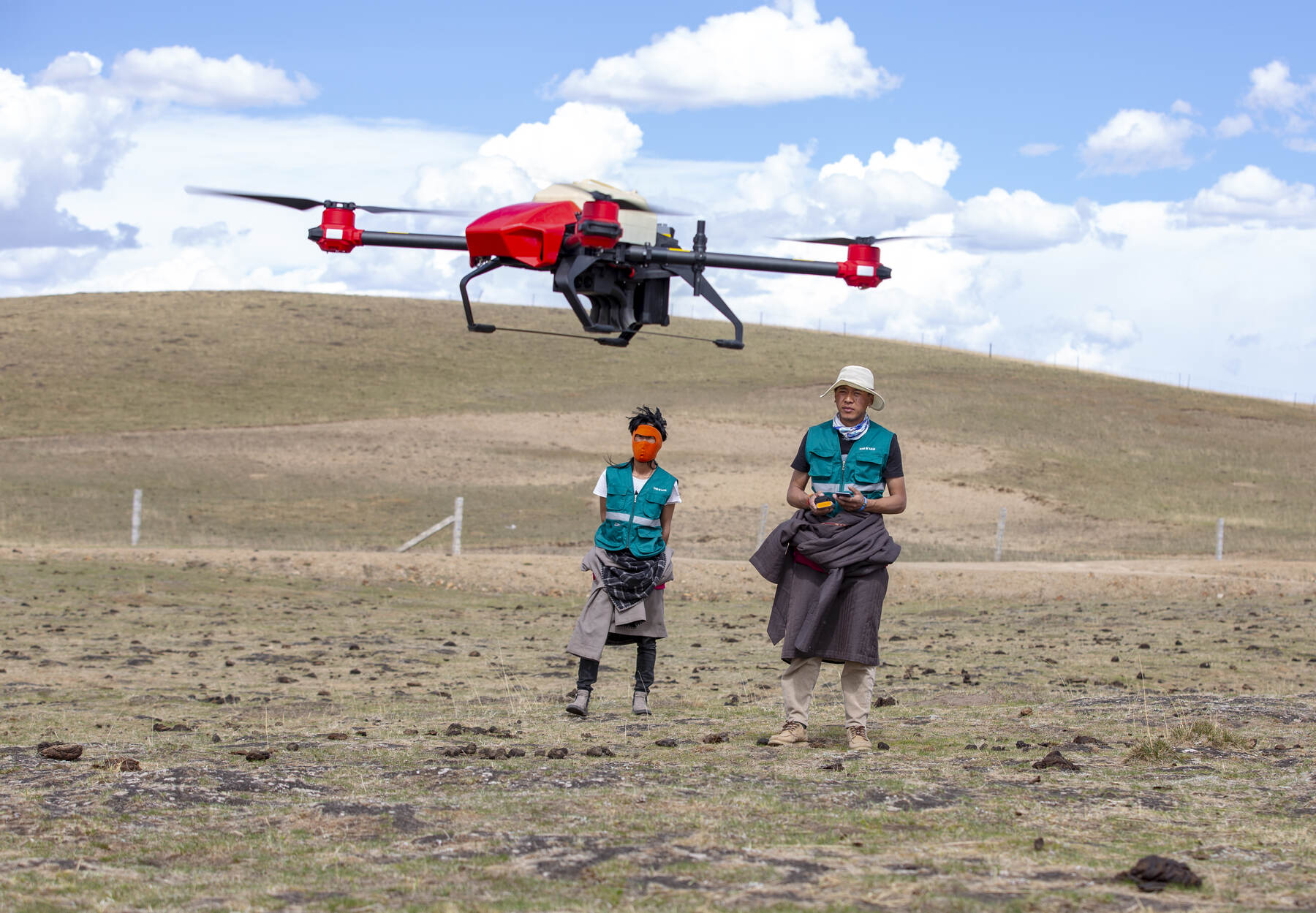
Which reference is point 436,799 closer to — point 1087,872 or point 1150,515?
point 1087,872

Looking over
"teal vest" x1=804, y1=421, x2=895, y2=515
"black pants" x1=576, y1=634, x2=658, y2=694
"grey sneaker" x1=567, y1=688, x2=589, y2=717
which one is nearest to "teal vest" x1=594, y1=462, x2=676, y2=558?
"black pants" x1=576, y1=634, x2=658, y2=694

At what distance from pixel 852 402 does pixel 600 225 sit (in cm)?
463

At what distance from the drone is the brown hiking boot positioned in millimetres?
4916

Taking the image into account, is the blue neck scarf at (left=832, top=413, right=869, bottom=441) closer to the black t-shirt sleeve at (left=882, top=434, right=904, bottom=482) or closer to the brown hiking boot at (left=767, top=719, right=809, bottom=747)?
the black t-shirt sleeve at (left=882, top=434, right=904, bottom=482)

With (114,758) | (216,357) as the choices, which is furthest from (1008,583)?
(216,357)

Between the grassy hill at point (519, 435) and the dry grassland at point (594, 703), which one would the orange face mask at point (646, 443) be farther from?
the grassy hill at point (519, 435)

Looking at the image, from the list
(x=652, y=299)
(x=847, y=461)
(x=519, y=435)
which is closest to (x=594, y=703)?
(x=847, y=461)

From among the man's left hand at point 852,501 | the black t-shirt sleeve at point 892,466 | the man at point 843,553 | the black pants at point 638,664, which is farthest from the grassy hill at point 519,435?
the man's left hand at point 852,501

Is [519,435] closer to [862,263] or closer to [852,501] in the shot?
[862,263]

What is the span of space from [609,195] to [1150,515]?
102ft

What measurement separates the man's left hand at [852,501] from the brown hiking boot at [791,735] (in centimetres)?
130

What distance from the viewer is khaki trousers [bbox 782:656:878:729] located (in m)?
7.84

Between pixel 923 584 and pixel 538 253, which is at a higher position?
pixel 538 253

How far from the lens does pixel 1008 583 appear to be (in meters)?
22.7
